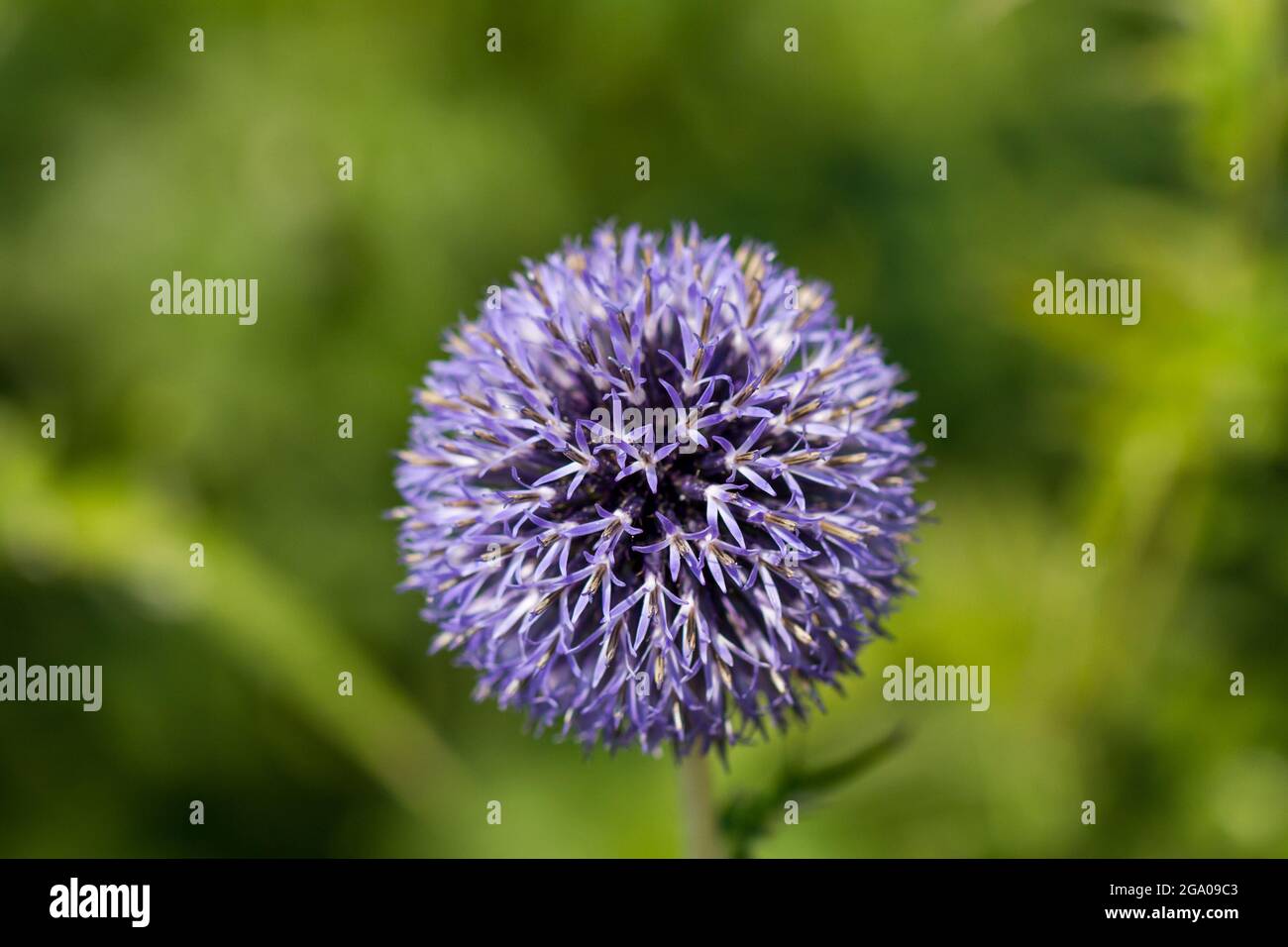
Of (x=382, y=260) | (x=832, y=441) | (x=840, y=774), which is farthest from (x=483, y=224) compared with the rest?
(x=840, y=774)

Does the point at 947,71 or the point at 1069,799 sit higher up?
the point at 947,71

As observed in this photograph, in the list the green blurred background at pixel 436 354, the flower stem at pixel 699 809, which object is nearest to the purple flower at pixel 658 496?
the flower stem at pixel 699 809

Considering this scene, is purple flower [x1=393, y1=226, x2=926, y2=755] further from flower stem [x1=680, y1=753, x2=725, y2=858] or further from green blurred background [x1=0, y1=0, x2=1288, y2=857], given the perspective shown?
green blurred background [x1=0, y1=0, x2=1288, y2=857]

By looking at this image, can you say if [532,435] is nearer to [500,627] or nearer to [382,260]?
[500,627]

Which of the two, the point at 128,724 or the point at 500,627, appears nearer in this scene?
the point at 500,627

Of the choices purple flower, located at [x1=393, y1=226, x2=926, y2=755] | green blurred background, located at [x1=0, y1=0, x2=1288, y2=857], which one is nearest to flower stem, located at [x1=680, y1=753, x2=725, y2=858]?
purple flower, located at [x1=393, y1=226, x2=926, y2=755]

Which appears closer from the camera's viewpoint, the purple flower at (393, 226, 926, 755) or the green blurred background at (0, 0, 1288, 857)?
the purple flower at (393, 226, 926, 755)

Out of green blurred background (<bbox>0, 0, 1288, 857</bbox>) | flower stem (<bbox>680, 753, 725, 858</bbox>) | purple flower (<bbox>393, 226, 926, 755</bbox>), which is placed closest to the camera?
purple flower (<bbox>393, 226, 926, 755</bbox>)

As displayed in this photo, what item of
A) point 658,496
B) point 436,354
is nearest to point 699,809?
point 658,496

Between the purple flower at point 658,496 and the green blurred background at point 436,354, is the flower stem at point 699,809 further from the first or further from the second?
the green blurred background at point 436,354
